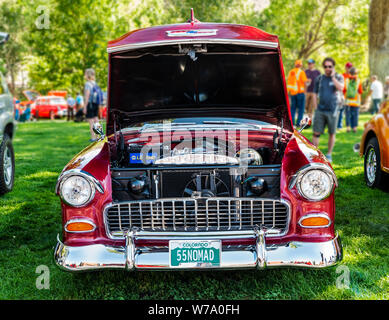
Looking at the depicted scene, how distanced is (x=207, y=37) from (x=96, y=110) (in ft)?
25.6

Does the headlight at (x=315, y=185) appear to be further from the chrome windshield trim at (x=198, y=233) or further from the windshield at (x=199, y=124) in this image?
the windshield at (x=199, y=124)

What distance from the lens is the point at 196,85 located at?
4344mm

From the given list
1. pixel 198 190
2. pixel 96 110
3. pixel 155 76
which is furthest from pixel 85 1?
pixel 198 190

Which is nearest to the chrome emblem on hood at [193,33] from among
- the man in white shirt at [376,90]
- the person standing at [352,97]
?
the person standing at [352,97]

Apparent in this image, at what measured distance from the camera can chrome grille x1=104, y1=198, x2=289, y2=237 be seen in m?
2.95

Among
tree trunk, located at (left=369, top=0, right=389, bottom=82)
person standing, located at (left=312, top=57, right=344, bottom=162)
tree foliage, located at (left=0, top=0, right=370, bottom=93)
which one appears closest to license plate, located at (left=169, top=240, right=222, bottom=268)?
person standing, located at (left=312, top=57, right=344, bottom=162)

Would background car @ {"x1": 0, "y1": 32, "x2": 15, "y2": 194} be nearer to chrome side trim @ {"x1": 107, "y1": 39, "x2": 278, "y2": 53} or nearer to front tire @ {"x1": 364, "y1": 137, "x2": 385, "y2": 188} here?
chrome side trim @ {"x1": 107, "y1": 39, "x2": 278, "y2": 53}

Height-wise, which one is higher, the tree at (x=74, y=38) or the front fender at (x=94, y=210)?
the tree at (x=74, y=38)

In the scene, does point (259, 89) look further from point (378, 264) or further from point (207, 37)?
point (378, 264)

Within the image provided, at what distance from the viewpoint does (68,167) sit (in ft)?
10.2

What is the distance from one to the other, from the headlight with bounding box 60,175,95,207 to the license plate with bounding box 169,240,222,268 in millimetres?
658

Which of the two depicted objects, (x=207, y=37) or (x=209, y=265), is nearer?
(x=209, y=265)

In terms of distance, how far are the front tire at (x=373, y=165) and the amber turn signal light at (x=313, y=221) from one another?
10.4 ft

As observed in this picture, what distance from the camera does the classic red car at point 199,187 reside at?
113 inches
